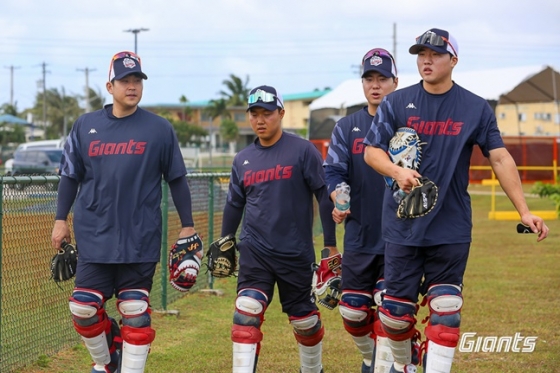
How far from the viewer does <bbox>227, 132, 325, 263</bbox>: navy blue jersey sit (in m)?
6.59

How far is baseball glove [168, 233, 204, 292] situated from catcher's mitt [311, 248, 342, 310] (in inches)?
33.1

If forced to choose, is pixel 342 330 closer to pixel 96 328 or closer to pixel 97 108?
pixel 96 328

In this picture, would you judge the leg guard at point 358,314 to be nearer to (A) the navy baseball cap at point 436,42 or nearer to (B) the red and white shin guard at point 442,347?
(B) the red and white shin guard at point 442,347

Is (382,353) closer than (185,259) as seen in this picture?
No

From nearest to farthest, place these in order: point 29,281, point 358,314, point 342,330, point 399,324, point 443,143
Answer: point 443,143 < point 399,324 < point 358,314 < point 29,281 < point 342,330

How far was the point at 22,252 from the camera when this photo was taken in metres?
8.05

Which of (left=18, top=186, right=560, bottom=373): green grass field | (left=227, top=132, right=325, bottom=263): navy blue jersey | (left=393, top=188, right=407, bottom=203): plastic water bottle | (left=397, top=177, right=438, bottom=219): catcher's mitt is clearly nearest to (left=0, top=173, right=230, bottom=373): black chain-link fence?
(left=18, top=186, right=560, bottom=373): green grass field

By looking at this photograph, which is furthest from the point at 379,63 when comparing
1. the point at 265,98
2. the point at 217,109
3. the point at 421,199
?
the point at 217,109

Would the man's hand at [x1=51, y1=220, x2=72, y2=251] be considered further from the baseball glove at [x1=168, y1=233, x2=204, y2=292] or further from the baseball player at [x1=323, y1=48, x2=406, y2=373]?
the baseball player at [x1=323, y1=48, x2=406, y2=373]

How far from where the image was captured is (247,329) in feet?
21.0

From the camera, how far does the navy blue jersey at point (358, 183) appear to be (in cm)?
698

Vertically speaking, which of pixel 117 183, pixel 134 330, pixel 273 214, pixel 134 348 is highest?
pixel 117 183

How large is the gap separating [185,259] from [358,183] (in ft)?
4.52

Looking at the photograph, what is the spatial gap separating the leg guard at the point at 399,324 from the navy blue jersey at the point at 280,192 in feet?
2.52
